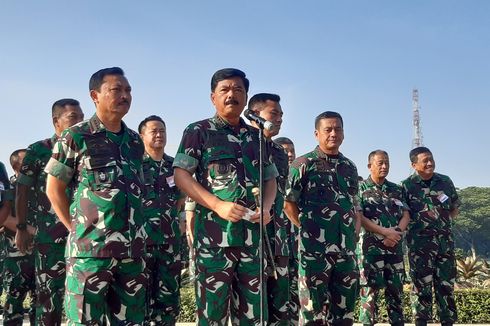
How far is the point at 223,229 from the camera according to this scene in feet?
14.2

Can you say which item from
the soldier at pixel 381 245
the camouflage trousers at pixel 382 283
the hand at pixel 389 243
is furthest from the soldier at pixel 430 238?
the hand at pixel 389 243

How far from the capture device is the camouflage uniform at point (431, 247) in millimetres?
8539

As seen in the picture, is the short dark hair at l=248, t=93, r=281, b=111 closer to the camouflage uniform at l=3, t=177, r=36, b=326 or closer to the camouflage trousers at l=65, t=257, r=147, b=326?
the camouflage trousers at l=65, t=257, r=147, b=326

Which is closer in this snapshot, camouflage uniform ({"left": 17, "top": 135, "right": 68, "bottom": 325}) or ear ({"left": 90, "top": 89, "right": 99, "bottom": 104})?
ear ({"left": 90, "top": 89, "right": 99, "bottom": 104})

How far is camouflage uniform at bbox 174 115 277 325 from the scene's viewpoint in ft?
14.1

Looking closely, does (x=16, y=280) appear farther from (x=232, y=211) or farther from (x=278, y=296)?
(x=232, y=211)

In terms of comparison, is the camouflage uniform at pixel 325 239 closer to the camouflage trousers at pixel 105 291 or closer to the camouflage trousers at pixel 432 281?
the camouflage trousers at pixel 105 291

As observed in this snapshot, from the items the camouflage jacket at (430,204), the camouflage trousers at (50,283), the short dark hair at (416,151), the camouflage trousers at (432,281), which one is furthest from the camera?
the short dark hair at (416,151)

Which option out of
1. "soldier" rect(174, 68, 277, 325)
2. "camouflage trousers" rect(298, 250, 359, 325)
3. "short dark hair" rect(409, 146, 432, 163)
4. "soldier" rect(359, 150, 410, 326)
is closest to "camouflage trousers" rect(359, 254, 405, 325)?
"soldier" rect(359, 150, 410, 326)

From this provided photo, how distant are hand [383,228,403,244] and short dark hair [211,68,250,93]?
3.93 meters

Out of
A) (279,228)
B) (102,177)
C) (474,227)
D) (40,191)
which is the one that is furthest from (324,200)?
(474,227)

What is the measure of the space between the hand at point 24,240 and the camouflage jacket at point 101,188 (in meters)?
1.75

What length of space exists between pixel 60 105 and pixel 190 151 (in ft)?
7.53

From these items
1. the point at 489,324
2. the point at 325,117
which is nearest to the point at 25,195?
the point at 325,117
